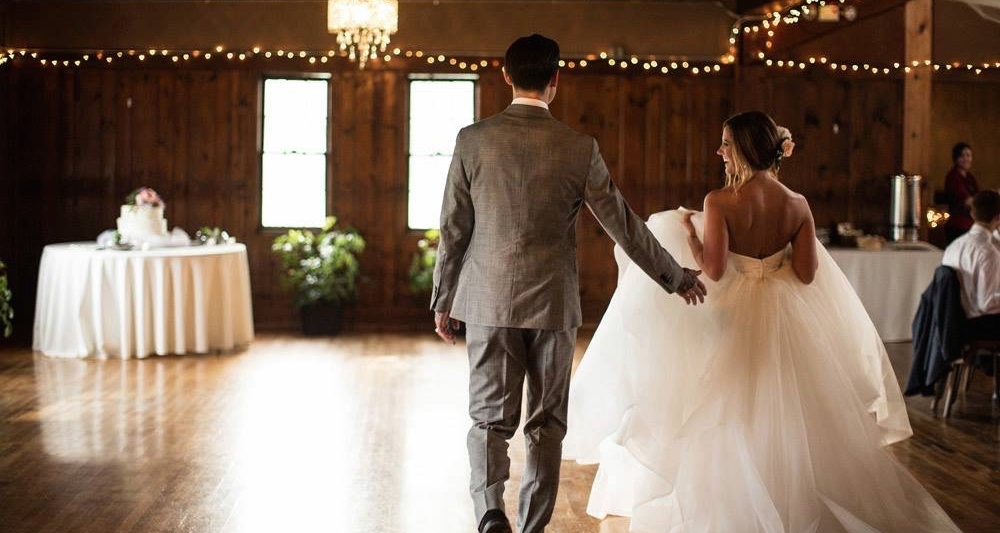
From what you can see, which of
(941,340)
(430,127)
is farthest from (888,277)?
(430,127)

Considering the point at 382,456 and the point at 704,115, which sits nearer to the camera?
the point at 382,456

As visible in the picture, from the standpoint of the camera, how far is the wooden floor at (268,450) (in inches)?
165

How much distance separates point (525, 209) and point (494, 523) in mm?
929

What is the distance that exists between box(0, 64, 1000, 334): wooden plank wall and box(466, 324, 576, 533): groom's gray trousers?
23.3 feet

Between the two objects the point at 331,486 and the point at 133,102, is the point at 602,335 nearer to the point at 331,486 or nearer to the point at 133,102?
the point at 331,486

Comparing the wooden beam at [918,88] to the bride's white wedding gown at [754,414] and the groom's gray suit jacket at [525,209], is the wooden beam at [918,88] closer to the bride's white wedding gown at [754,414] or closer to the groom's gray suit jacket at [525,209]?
the bride's white wedding gown at [754,414]

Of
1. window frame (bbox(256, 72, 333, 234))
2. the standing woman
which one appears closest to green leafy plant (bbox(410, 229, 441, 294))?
window frame (bbox(256, 72, 333, 234))

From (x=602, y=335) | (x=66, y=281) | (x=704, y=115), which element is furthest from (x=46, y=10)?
(x=602, y=335)

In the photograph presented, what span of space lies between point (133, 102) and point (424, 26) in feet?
8.84

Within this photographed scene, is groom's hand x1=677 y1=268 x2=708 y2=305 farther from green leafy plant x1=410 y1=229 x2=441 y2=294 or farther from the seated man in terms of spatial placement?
green leafy plant x1=410 y1=229 x2=441 y2=294

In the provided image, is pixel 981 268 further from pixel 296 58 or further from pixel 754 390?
pixel 296 58

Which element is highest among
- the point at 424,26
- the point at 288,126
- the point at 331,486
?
the point at 424,26

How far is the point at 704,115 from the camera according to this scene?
1067 centimetres

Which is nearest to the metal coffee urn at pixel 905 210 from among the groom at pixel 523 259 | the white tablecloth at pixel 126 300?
the white tablecloth at pixel 126 300
